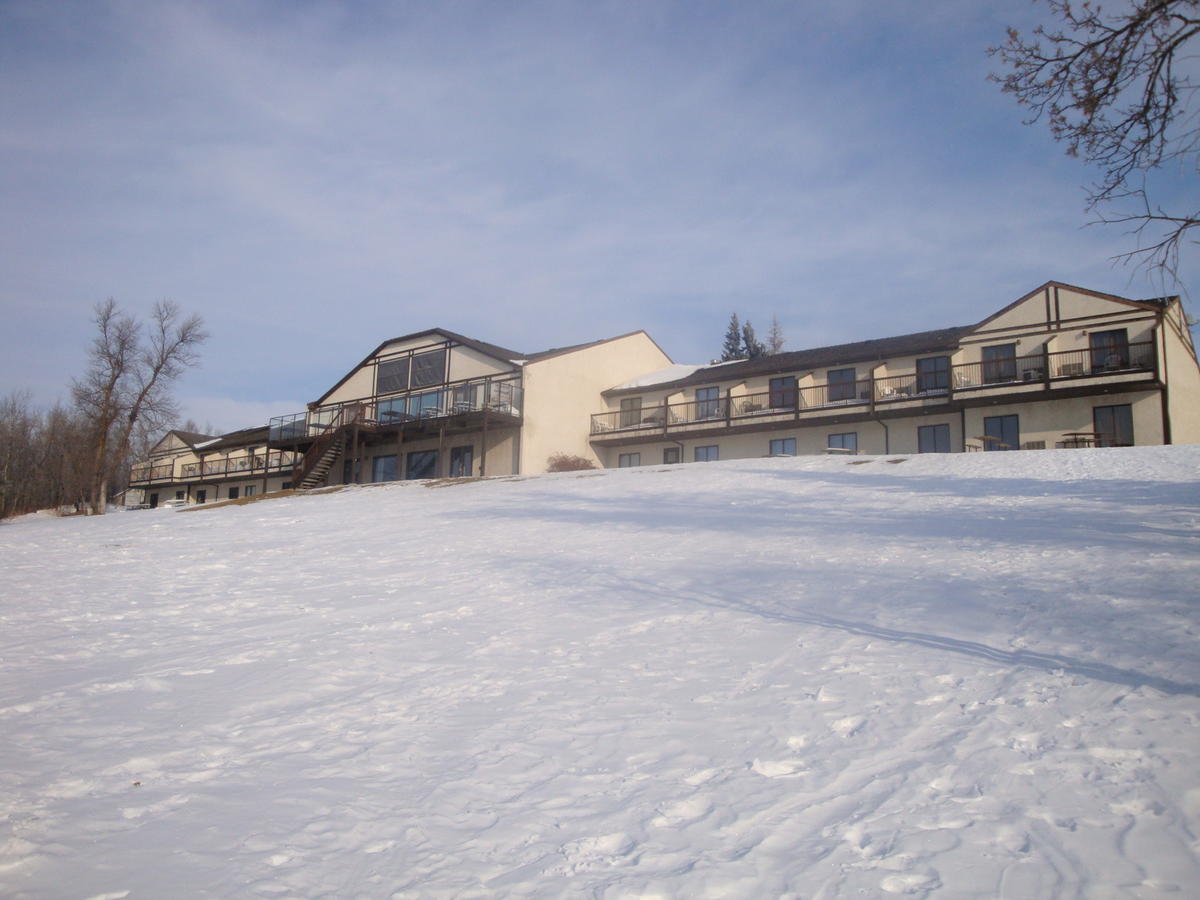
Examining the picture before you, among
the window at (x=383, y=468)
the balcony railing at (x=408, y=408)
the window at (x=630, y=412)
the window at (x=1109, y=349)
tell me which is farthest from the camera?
the window at (x=383, y=468)

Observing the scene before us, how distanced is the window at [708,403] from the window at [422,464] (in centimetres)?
1253

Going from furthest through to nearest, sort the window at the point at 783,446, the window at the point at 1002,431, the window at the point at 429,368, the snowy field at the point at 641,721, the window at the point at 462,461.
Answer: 1. the window at the point at 429,368
2. the window at the point at 462,461
3. the window at the point at 783,446
4. the window at the point at 1002,431
5. the snowy field at the point at 641,721

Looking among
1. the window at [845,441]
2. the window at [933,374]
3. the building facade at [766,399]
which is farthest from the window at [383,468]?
the window at [933,374]

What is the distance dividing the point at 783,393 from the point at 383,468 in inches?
782

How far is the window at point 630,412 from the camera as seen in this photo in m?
37.8

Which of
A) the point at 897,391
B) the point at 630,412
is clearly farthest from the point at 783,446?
the point at 630,412

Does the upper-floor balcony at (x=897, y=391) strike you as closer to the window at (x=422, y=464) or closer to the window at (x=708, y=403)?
the window at (x=708, y=403)

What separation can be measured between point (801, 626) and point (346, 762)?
14.5ft

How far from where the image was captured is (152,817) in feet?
16.2

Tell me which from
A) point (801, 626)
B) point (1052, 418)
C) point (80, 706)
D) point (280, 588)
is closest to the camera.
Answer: point (80, 706)

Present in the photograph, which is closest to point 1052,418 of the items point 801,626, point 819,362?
point 819,362

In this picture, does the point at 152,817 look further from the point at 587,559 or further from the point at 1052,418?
the point at 1052,418

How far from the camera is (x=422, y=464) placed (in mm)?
38531

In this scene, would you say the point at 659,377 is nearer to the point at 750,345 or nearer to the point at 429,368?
the point at 429,368
